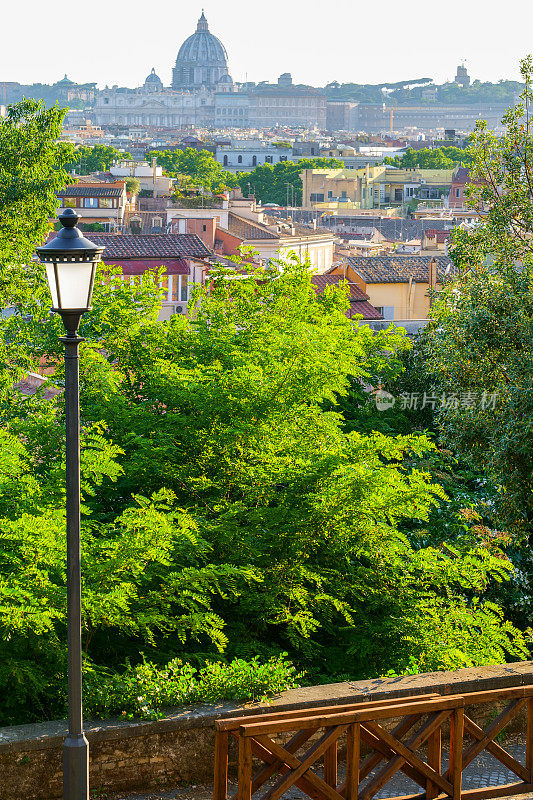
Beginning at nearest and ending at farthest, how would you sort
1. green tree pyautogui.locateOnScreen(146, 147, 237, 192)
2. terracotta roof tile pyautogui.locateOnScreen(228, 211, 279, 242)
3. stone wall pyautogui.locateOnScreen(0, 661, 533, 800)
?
1. stone wall pyautogui.locateOnScreen(0, 661, 533, 800)
2. terracotta roof tile pyautogui.locateOnScreen(228, 211, 279, 242)
3. green tree pyautogui.locateOnScreen(146, 147, 237, 192)

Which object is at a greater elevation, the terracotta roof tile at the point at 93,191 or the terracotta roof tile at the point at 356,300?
the terracotta roof tile at the point at 93,191

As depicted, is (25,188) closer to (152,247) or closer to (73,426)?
(73,426)

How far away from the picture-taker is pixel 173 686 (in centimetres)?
868

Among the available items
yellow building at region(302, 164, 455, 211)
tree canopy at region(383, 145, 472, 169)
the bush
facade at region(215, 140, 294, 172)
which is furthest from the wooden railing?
facade at region(215, 140, 294, 172)

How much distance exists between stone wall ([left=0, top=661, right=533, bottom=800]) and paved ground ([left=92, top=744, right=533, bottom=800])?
8 centimetres

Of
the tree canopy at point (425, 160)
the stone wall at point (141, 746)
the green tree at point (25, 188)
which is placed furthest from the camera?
the tree canopy at point (425, 160)

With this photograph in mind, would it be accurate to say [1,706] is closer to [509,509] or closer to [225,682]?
[225,682]

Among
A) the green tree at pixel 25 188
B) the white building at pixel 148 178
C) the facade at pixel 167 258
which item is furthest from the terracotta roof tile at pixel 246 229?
the green tree at pixel 25 188

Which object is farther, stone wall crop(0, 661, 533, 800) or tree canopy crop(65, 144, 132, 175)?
tree canopy crop(65, 144, 132, 175)

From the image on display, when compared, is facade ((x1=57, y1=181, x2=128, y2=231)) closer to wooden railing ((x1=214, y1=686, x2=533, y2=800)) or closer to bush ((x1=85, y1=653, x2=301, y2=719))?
bush ((x1=85, y1=653, x2=301, y2=719))

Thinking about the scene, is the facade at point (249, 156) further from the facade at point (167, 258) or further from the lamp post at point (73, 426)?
the lamp post at point (73, 426)

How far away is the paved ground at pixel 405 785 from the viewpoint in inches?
327

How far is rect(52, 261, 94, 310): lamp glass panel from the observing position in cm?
685

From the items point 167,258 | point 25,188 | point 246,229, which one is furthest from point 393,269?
point 25,188
